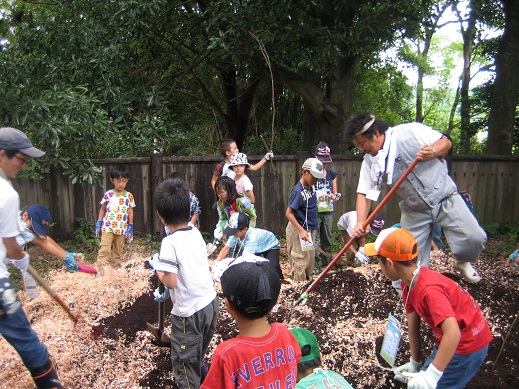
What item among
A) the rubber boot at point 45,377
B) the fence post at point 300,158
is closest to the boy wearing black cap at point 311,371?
the rubber boot at point 45,377

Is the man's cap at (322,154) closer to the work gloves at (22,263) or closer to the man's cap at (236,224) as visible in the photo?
the man's cap at (236,224)

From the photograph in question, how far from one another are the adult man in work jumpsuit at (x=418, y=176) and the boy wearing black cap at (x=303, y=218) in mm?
1322

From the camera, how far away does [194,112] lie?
45.3ft

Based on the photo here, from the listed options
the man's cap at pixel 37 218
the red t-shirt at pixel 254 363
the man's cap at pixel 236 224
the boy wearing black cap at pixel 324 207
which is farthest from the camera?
the boy wearing black cap at pixel 324 207

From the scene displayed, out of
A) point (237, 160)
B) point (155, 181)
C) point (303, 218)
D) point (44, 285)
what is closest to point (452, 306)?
point (44, 285)

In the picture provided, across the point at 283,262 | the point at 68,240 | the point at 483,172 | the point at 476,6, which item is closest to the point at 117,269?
the point at 68,240

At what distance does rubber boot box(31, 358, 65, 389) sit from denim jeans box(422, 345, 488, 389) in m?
2.41

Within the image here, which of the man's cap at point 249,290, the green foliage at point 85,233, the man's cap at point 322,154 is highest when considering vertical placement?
the man's cap at point 322,154

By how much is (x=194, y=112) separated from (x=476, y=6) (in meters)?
7.64

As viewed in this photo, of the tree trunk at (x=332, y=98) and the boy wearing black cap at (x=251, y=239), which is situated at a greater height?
the tree trunk at (x=332, y=98)

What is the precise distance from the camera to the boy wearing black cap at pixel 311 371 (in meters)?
2.40

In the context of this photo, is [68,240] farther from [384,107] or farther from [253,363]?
[384,107]

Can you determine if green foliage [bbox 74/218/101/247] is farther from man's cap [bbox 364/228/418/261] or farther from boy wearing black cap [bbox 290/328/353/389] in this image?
man's cap [bbox 364/228/418/261]

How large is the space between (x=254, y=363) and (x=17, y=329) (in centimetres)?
175
